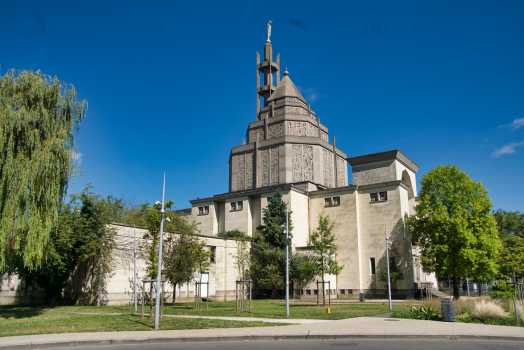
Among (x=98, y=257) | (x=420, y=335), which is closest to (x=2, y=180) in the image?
(x=98, y=257)

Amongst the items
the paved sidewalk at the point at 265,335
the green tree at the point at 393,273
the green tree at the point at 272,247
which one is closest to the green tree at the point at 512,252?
the green tree at the point at 393,273

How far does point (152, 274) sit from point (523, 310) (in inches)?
851

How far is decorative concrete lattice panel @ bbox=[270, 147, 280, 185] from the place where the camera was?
1885 inches

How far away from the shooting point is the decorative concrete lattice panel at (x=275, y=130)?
50.1 metres

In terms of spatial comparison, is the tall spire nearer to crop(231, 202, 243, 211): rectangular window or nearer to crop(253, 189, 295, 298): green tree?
crop(231, 202, 243, 211): rectangular window

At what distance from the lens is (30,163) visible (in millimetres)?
18500

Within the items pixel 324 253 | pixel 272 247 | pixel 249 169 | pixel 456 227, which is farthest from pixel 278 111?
pixel 456 227

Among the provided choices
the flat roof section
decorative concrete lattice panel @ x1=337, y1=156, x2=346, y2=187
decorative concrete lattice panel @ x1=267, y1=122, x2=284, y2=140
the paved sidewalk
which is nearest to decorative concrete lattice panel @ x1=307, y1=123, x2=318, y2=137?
decorative concrete lattice panel @ x1=267, y1=122, x2=284, y2=140

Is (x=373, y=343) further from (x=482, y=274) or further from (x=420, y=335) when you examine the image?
(x=482, y=274)

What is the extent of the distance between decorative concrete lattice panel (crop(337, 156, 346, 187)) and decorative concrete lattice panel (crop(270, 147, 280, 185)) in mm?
8909

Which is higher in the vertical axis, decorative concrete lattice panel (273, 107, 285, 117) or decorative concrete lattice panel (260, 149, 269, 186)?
decorative concrete lattice panel (273, 107, 285, 117)

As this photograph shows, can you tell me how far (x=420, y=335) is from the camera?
13.0 meters

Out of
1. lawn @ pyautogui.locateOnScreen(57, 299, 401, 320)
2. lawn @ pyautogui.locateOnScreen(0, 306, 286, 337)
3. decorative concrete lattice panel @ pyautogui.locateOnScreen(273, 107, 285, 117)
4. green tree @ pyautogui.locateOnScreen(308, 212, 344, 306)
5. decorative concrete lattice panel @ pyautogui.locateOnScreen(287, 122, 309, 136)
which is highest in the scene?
decorative concrete lattice panel @ pyautogui.locateOnScreen(273, 107, 285, 117)

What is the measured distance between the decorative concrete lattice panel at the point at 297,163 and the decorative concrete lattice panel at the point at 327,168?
3562 millimetres
